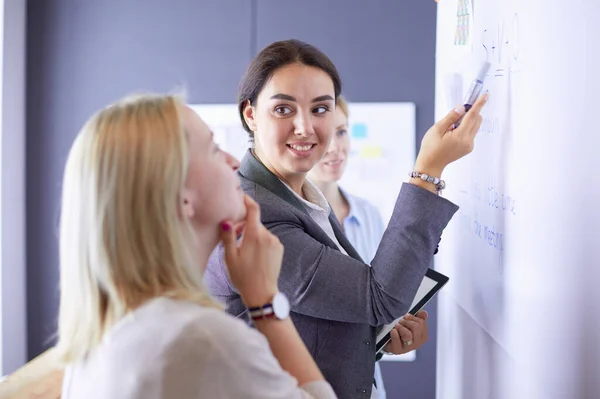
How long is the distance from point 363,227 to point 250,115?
1330mm

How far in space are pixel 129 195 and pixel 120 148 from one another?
0.19 ft

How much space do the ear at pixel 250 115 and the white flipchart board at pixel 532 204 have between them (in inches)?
19.6

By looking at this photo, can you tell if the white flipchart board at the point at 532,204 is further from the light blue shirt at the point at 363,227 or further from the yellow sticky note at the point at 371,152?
the yellow sticky note at the point at 371,152

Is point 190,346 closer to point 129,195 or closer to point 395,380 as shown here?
point 129,195

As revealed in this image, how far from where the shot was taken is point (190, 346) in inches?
30.7

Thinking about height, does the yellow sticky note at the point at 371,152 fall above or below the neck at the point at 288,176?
below

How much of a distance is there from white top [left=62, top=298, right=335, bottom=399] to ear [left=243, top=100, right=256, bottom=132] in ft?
2.48

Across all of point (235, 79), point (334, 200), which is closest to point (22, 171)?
point (235, 79)

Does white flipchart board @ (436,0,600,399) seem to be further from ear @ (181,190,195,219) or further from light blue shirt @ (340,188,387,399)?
light blue shirt @ (340,188,387,399)

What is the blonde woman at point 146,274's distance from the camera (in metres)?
0.79

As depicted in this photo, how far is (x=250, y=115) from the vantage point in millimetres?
1525

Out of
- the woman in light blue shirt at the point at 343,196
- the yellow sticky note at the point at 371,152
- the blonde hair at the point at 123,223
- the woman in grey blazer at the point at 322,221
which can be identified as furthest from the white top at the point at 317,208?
the yellow sticky note at the point at 371,152

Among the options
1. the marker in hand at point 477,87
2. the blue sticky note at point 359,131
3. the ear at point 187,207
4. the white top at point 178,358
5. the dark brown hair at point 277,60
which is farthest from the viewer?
the blue sticky note at point 359,131

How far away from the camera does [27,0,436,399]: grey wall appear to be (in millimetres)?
3771
